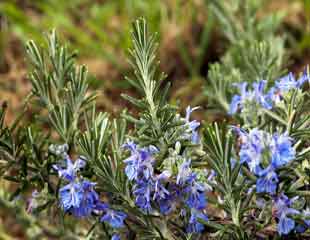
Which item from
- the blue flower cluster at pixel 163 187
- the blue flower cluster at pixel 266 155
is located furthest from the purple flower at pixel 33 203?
the blue flower cluster at pixel 266 155

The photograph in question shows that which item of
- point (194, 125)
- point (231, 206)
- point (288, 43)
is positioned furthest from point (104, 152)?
point (288, 43)

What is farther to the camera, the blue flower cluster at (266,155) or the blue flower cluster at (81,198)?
the blue flower cluster at (81,198)

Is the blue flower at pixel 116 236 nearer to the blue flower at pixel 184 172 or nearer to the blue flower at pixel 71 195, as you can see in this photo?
the blue flower at pixel 71 195

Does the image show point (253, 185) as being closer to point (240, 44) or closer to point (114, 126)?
point (114, 126)

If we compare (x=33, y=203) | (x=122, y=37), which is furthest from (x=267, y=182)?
(x=122, y=37)

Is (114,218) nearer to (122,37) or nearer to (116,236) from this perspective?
(116,236)

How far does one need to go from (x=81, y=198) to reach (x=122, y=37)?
1937 mm

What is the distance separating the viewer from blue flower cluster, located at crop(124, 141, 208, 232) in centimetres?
165

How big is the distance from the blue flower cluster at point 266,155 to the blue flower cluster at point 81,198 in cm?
45

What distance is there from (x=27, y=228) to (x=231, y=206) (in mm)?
1017

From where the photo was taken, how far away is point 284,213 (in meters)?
1.63

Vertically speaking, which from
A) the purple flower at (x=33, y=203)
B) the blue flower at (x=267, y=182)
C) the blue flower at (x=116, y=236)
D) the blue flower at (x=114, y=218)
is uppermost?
the purple flower at (x=33, y=203)

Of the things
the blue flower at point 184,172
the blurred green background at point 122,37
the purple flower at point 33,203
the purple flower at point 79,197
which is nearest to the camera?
the blue flower at point 184,172

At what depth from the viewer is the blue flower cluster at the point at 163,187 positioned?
1.65 meters
